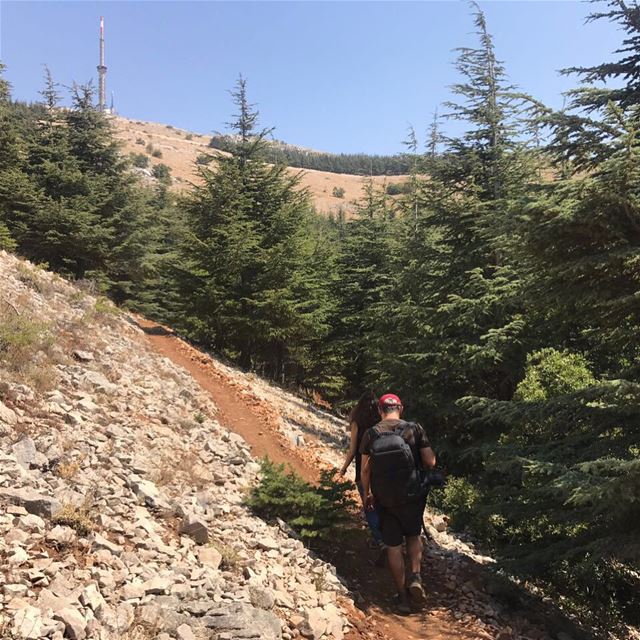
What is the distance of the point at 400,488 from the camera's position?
512 centimetres

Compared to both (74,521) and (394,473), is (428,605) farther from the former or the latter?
(74,521)

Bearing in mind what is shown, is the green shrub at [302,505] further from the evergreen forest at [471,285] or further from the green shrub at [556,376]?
the green shrub at [556,376]

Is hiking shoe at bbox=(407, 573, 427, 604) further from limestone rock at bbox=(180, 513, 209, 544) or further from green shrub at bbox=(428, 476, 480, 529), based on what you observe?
green shrub at bbox=(428, 476, 480, 529)

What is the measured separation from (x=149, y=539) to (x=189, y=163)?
400 feet

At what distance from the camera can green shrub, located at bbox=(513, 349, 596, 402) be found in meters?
8.30

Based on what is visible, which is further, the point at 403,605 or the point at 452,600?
the point at 452,600

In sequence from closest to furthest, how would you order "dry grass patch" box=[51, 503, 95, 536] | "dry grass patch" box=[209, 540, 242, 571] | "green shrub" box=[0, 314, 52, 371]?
"dry grass patch" box=[51, 503, 95, 536]
"dry grass patch" box=[209, 540, 242, 571]
"green shrub" box=[0, 314, 52, 371]

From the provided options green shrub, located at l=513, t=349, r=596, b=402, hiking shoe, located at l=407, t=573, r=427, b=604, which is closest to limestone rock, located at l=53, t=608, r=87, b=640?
hiking shoe, located at l=407, t=573, r=427, b=604


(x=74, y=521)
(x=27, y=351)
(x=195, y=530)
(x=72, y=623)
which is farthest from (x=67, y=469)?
(x=27, y=351)

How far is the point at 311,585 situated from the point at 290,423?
7.69 meters

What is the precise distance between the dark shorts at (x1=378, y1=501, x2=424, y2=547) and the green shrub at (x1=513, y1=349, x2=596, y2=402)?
3785 mm

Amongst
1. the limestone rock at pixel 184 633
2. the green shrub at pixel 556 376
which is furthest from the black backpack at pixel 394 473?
the green shrub at pixel 556 376

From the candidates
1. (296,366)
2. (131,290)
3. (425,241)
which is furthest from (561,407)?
(131,290)

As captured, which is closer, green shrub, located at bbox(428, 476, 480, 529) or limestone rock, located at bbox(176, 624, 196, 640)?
limestone rock, located at bbox(176, 624, 196, 640)
